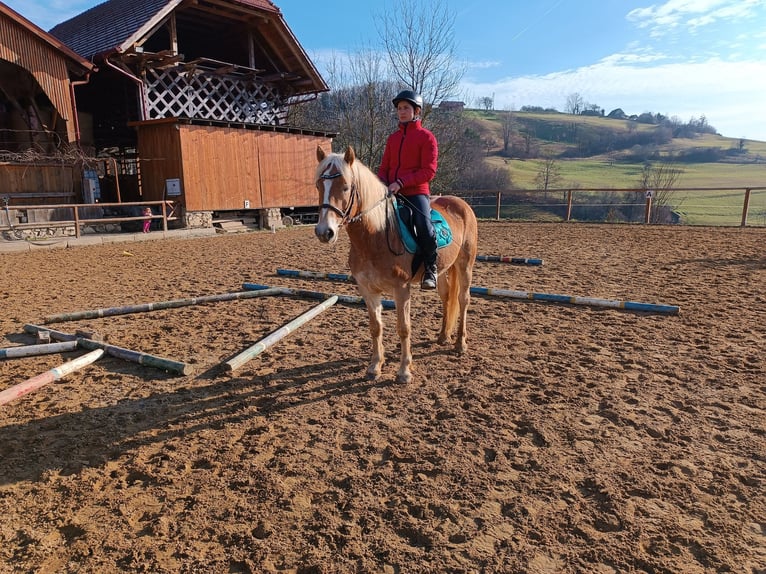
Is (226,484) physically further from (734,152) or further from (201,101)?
(734,152)

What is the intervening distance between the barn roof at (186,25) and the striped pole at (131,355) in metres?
14.3

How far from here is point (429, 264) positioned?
4.15 m

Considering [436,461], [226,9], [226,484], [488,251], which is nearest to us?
[226,484]

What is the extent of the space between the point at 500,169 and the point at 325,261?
4299 cm

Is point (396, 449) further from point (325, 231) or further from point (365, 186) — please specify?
point (365, 186)

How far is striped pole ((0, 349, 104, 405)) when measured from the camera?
361 centimetres

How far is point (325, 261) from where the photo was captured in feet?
34.3

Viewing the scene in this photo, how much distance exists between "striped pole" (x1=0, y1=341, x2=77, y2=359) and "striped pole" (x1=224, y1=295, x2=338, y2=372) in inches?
71.9

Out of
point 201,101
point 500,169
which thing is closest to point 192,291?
point 201,101

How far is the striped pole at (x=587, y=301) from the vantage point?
→ 19.9 ft

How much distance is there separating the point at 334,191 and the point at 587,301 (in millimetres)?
4470

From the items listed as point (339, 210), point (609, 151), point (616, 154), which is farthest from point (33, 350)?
point (609, 151)

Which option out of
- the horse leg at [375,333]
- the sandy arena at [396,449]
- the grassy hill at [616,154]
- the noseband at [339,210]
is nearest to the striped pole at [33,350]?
the sandy arena at [396,449]

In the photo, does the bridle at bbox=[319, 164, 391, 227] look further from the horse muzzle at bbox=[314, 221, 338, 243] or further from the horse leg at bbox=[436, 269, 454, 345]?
the horse leg at bbox=[436, 269, 454, 345]
